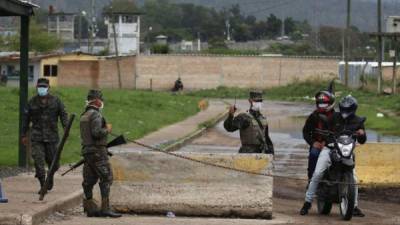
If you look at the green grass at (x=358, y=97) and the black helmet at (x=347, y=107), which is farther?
the green grass at (x=358, y=97)

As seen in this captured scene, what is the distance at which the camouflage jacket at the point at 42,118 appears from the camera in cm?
1342

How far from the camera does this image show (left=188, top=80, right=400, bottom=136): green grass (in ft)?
117

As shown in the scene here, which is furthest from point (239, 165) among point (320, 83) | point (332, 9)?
point (332, 9)

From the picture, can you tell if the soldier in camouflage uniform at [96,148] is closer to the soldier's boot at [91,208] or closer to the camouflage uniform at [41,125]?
the soldier's boot at [91,208]

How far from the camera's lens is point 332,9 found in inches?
5123

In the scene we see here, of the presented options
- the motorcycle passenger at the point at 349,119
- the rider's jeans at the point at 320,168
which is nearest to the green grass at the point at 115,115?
the rider's jeans at the point at 320,168

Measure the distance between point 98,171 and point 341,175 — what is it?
3183 millimetres

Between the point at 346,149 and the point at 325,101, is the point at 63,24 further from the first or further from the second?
the point at 346,149

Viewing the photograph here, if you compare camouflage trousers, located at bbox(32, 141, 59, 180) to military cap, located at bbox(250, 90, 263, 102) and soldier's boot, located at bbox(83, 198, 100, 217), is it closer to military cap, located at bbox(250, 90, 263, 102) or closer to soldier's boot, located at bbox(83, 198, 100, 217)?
soldier's boot, located at bbox(83, 198, 100, 217)

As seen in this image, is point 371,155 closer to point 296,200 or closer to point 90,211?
point 296,200

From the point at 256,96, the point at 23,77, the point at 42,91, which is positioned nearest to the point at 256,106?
the point at 256,96

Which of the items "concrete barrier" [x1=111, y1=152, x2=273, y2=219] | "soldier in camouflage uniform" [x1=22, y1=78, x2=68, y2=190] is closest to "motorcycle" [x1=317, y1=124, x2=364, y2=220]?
"concrete barrier" [x1=111, y1=152, x2=273, y2=219]

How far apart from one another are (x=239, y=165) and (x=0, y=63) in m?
66.2

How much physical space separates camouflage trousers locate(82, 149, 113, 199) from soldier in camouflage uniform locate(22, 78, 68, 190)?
6.02ft
